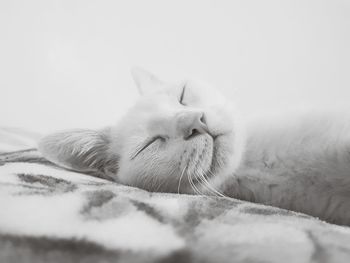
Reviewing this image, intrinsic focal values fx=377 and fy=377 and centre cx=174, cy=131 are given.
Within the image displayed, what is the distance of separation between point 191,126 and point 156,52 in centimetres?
117

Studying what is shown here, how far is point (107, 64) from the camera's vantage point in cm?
169

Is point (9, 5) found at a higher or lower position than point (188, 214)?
higher

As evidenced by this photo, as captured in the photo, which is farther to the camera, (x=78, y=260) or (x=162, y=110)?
(x=162, y=110)

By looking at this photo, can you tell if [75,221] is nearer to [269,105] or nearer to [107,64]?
[269,105]

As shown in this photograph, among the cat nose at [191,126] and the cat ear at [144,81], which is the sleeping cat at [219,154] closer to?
the cat nose at [191,126]

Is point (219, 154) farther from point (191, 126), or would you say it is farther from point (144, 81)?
point (144, 81)

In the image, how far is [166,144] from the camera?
26.4 inches

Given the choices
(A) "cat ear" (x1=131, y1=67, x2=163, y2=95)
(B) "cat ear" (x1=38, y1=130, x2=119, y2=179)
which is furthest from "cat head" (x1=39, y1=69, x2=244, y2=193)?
(A) "cat ear" (x1=131, y1=67, x2=163, y2=95)

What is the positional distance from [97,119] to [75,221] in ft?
4.19

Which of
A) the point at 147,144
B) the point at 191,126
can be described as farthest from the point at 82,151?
the point at 191,126

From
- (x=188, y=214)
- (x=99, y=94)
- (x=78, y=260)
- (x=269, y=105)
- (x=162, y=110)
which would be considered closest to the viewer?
(x=78, y=260)

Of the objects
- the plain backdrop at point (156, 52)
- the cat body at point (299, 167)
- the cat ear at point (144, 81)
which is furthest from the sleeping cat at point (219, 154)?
the plain backdrop at point (156, 52)

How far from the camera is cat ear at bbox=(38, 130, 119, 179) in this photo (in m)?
0.72

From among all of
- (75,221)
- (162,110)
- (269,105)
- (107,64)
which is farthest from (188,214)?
(107,64)
